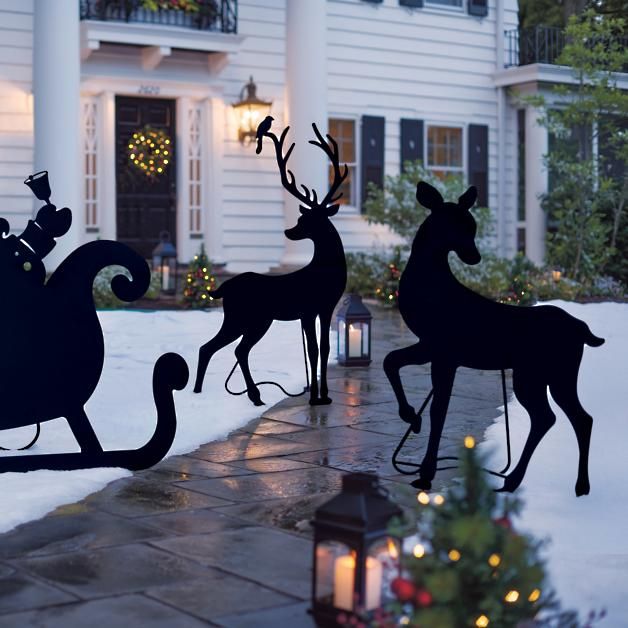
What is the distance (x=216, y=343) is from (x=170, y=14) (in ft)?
33.7

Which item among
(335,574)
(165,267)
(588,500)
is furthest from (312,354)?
(165,267)

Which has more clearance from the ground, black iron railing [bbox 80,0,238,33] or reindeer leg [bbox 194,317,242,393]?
black iron railing [bbox 80,0,238,33]

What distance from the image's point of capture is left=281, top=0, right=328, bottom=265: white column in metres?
18.3

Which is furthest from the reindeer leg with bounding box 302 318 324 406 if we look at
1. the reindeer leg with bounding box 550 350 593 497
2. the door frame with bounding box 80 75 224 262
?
the door frame with bounding box 80 75 224 262

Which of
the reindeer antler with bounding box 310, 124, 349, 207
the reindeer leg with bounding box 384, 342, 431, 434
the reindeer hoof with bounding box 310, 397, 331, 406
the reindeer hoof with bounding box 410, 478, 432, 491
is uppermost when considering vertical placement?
the reindeer antler with bounding box 310, 124, 349, 207

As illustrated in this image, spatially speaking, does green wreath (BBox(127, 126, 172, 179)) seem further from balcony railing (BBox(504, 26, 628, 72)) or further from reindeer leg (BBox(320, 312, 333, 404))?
reindeer leg (BBox(320, 312, 333, 404))

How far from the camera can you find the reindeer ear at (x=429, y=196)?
6457mm

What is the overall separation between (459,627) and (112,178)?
15.8 meters

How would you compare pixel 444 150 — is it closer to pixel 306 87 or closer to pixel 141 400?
pixel 306 87

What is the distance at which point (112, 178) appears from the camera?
18.6 m

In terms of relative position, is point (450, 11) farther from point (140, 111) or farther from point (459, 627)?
point (459, 627)

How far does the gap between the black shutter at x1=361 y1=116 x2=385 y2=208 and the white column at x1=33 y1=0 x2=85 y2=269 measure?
6.00 metres

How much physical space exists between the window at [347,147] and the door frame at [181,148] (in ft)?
7.75

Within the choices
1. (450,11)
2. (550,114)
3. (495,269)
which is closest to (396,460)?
(495,269)
